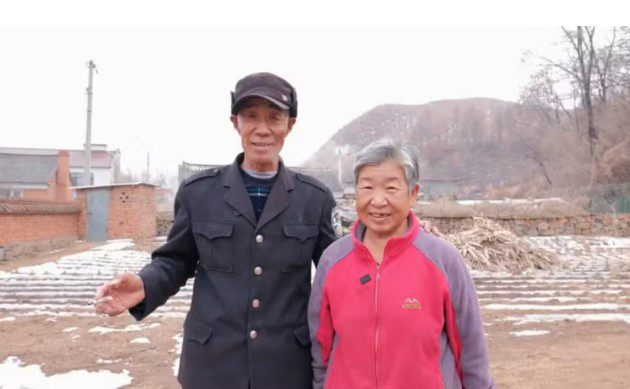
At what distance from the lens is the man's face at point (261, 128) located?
205 cm

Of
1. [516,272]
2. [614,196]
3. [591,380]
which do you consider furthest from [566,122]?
[591,380]

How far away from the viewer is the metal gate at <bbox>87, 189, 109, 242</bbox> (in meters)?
18.0

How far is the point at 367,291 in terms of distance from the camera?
1907 millimetres

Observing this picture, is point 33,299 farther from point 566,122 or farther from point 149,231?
point 566,122

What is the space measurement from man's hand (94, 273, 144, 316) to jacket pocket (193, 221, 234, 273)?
0.28 m

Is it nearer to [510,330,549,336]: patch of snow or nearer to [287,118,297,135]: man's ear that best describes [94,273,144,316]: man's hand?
[287,118,297,135]: man's ear

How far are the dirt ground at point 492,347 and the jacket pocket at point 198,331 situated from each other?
2.42m

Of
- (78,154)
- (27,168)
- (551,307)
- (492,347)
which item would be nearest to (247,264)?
(492,347)

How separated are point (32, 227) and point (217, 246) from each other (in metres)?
13.7

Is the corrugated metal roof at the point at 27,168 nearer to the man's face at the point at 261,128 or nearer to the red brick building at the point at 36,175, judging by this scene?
the red brick building at the point at 36,175

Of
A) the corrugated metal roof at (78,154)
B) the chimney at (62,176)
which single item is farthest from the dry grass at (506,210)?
the corrugated metal roof at (78,154)

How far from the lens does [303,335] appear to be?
6.70 ft

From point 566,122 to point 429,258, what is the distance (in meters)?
42.9

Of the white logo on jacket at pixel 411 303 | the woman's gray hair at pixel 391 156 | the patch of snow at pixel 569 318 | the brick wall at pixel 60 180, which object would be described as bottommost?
the patch of snow at pixel 569 318
